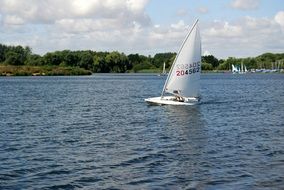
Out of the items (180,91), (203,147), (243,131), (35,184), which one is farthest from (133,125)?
(35,184)

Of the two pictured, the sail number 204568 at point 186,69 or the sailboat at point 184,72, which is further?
the sail number 204568 at point 186,69

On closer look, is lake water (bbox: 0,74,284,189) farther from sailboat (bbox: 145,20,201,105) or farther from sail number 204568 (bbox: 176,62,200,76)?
sail number 204568 (bbox: 176,62,200,76)

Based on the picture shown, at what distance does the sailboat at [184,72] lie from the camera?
215 feet

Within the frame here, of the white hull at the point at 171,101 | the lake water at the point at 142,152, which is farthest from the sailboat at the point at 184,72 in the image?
the lake water at the point at 142,152

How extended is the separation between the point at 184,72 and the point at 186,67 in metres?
0.67

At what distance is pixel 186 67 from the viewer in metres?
66.5

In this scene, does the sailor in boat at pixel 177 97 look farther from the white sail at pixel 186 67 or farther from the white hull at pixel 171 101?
the white hull at pixel 171 101

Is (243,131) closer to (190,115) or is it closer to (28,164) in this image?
(190,115)

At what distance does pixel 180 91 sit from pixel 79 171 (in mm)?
41074

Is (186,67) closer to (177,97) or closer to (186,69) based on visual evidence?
(186,69)

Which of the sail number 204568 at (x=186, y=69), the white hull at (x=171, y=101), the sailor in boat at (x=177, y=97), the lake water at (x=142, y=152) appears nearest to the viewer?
the lake water at (x=142, y=152)

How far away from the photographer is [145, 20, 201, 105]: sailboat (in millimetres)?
65625

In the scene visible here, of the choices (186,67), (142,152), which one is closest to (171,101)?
(186,67)

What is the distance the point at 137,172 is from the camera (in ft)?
86.1
